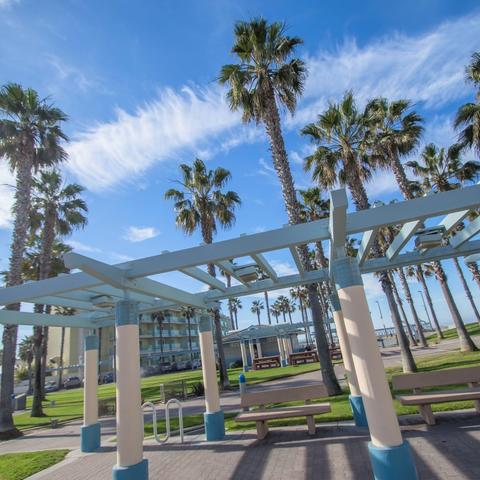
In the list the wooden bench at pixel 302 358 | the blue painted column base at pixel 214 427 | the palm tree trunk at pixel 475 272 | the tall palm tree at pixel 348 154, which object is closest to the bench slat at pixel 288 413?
the blue painted column base at pixel 214 427

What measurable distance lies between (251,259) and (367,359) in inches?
100

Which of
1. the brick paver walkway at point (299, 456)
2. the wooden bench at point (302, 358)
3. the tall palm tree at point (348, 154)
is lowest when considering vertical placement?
the brick paver walkway at point (299, 456)

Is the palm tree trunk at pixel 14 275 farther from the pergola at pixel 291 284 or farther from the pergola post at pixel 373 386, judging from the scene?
the pergola post at pixel 373 386

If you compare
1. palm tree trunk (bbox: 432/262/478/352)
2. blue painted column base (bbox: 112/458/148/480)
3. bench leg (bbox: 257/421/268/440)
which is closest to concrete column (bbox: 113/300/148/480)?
blue painted column base (bbox: 112/458/148/480)

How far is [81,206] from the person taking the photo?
65.6ft

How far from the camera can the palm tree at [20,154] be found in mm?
12680

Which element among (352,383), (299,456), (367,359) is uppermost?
(367,359)

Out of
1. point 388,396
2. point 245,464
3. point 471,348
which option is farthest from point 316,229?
point 471,348

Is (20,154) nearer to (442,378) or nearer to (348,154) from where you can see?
(348,154)

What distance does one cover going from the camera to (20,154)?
576 inches

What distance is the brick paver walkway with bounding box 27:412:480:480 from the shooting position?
4957mm

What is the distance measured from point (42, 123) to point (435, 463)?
17.6 metres

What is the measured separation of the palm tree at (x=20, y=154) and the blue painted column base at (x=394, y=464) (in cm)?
1313

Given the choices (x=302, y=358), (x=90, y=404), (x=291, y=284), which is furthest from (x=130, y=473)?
(x=302, y=358)
